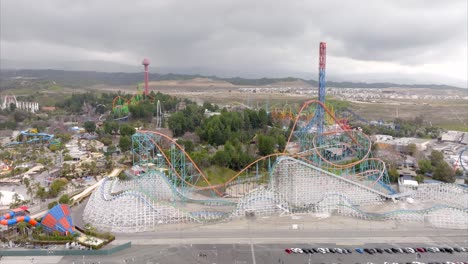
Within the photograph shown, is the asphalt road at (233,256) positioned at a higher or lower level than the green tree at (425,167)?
lower

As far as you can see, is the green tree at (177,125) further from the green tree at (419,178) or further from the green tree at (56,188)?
the green tree at (419,178)

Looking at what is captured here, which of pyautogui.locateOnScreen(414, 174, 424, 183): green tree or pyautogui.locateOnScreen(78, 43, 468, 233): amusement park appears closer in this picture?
pyautogui.locateOnScreen(78, 43, 468, 233): amusement park

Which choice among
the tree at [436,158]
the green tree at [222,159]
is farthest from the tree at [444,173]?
the green tree at [222,159]

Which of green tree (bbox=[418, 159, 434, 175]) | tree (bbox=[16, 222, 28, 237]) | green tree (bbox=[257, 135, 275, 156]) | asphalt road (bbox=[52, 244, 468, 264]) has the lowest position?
asphalt road (bbox=[52, 244, 468, 264])

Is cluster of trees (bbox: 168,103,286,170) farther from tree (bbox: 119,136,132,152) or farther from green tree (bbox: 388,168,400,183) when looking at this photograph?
green tree (bbox: 388,168,400,183)

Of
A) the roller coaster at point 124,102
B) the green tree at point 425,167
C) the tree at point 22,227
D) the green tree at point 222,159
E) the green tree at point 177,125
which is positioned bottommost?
the tree at point 22,227

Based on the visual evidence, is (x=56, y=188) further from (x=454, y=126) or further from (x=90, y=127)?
(x=454, y=126)

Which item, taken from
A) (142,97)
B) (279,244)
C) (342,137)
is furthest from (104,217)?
(142,97)

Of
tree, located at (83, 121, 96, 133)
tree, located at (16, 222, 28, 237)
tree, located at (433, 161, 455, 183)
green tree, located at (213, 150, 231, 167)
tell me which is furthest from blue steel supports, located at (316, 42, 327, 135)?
tree, located at (83, 121, 96, 133)

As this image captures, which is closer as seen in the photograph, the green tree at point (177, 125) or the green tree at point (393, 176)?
the green tree at point (393, 176)

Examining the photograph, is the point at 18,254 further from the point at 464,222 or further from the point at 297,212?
the point at 464,222
